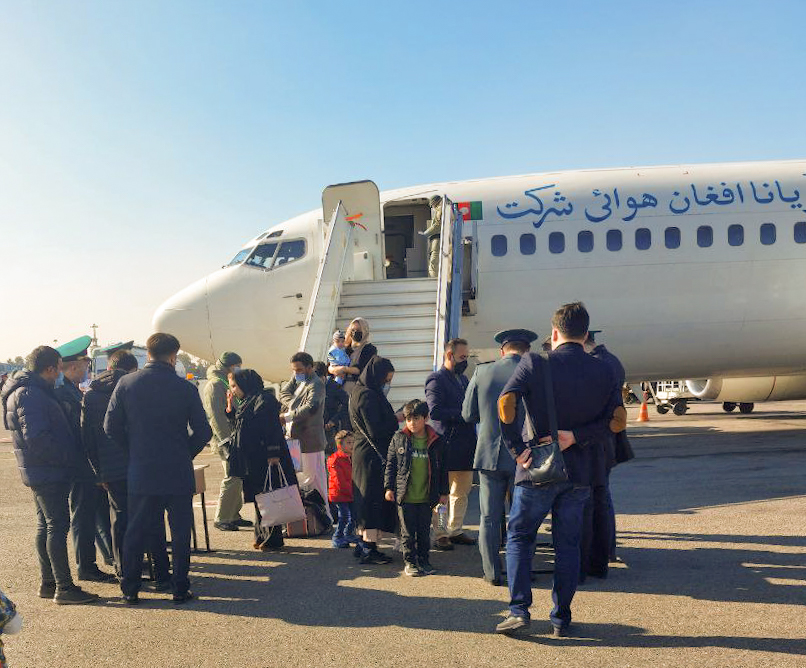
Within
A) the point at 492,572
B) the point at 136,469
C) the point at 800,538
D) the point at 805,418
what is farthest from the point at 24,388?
the point at 805,418

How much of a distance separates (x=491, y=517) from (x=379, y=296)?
6252 mm

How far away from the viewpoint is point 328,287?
442 inches

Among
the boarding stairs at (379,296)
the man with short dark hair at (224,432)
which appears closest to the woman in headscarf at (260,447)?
the man with short dark hair at (224,432)

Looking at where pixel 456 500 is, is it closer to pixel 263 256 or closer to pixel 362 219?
pixel 362 219

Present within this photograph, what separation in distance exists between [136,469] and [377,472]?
193cm

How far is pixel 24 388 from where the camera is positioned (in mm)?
5637

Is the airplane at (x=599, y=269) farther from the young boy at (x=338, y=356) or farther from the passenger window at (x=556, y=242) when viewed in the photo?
the young boy at (x=338, y=356)

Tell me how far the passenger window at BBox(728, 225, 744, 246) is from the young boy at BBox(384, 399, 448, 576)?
8883 millimetres

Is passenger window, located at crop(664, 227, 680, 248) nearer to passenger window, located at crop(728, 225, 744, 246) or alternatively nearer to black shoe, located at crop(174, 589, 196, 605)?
passenger window, located at crop(728, 225, 744, 246)

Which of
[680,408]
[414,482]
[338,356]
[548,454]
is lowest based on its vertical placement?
[680,408]

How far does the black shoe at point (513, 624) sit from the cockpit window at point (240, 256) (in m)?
10.1

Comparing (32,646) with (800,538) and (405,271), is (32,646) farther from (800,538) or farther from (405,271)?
(405,271)

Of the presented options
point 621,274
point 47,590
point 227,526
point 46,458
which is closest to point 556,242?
point 621,274

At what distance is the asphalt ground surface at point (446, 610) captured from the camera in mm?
4223
